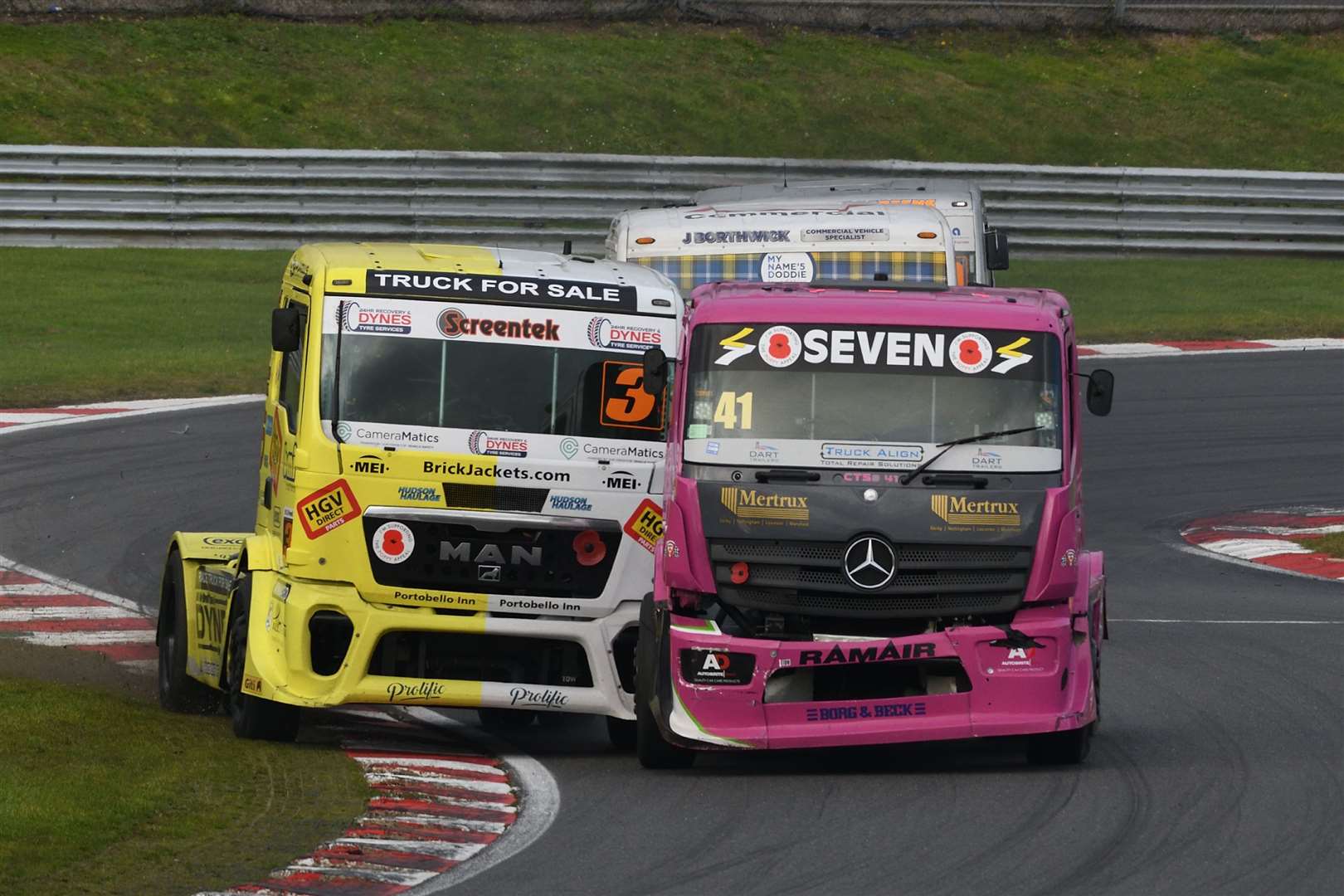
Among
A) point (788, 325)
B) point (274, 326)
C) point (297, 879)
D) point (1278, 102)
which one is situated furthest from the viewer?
point (1278, 102)

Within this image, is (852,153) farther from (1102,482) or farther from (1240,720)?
(1240,720)

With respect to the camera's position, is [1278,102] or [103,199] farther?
[1278,102]

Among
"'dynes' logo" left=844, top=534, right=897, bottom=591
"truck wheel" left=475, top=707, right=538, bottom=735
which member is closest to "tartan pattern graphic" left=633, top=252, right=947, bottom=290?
"truck wheel" left=475, top=707, right=538, bottom=735

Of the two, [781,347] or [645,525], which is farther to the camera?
[645,525]

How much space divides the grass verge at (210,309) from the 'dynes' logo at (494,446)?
11704 mm

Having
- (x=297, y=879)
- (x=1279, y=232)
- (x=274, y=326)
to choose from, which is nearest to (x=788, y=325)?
(x=274, y=326)

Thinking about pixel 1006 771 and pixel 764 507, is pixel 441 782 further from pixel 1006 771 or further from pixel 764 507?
pixel 1006 771

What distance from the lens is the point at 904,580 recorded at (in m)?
10.1

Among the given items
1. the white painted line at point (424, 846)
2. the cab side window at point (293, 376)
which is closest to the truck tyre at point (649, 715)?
the white painted line at point (424, 846)

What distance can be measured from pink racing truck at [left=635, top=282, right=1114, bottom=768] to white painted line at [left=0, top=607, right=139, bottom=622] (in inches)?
217

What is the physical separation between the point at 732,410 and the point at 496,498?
1.42 metres

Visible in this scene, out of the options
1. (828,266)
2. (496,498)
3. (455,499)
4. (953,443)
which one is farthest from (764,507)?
(828,266)

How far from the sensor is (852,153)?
3291 cm

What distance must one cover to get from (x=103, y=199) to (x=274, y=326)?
58.8 feet
